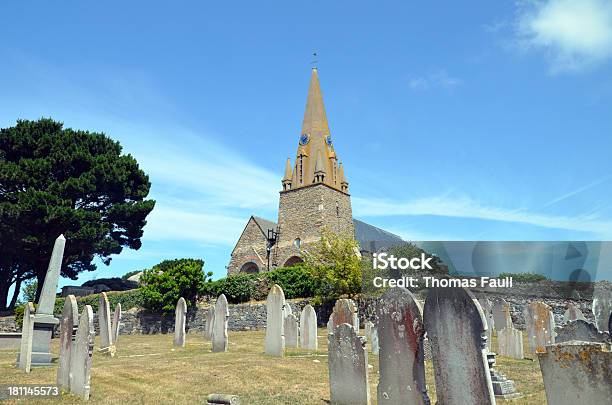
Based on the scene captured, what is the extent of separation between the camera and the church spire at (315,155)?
45344 millimetres

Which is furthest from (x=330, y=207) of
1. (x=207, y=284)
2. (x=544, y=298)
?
(x=544, y=298)

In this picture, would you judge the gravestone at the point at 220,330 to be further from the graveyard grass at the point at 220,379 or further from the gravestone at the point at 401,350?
the gravestone at the point at 401,350

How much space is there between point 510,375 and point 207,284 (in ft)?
71.6

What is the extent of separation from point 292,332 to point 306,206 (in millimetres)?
27957

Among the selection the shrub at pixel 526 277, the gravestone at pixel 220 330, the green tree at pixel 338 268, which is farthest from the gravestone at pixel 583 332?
the shrub at pixel 526 277

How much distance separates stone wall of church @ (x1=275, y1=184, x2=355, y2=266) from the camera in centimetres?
4288

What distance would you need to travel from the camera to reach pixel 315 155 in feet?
153

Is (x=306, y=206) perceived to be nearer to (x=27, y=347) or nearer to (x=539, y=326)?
(x=539, y=326)

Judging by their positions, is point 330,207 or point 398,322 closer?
point 398,322

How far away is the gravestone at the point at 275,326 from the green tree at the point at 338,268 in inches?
511

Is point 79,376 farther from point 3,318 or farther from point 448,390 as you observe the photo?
point 3,318

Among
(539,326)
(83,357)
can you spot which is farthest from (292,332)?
(83,357)

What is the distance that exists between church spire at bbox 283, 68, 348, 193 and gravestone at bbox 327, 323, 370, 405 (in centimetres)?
3628

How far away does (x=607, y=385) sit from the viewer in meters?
4.43
